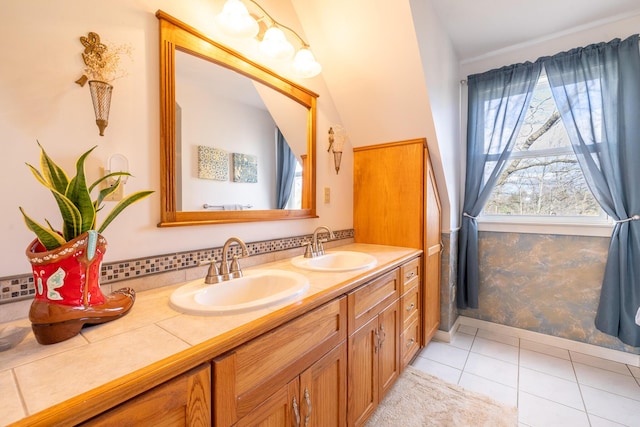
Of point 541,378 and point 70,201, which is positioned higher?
point 70,201

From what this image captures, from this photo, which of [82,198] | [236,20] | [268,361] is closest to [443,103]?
[236,20]

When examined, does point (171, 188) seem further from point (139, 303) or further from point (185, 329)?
point (185, 329)

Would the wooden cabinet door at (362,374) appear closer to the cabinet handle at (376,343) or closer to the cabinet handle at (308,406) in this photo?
the cabinet handle at (376,343)

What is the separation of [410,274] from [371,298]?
579 mm

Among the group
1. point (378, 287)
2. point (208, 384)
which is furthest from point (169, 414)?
point (378, 287)

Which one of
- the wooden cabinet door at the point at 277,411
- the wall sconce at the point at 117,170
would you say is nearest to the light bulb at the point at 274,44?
the wall sconce at the point at 117,170

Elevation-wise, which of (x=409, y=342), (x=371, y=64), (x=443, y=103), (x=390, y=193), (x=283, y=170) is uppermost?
(x=371, y=64)

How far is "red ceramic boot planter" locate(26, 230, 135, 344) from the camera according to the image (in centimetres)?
64

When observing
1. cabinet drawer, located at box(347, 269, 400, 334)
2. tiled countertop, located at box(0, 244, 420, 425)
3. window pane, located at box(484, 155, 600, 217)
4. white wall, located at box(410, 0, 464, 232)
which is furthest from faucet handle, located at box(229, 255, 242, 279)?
window pane, located at box(484, 155, 600, 217)

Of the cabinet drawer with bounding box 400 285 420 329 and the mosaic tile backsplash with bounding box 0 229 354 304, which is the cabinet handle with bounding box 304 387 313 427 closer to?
the mosaic tile backsplash with bounding box 0 229 354 304

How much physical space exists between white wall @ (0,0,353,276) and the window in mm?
2581

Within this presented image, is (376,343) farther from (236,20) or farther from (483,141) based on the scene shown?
(483,141)

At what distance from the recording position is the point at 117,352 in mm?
609

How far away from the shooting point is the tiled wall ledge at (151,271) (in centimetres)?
78
